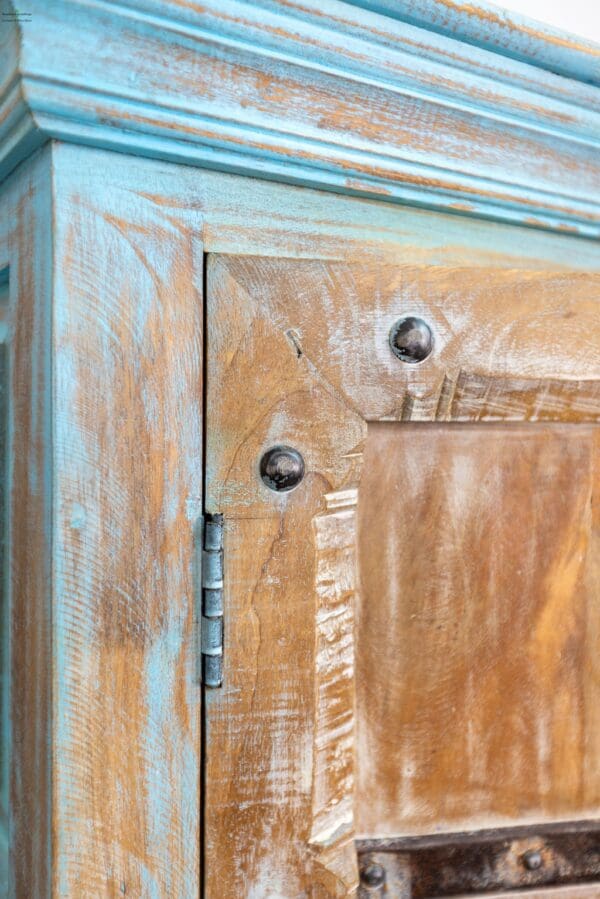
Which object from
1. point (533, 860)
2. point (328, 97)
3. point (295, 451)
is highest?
point (328, 97)

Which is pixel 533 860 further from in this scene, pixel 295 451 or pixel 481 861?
pixel 295 451

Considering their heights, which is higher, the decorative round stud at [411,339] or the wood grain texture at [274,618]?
the decorative round stud at [411,339]

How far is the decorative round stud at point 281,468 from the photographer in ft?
1.21

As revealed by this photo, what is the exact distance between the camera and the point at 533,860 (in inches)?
17.2

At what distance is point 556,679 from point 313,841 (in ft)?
0.61

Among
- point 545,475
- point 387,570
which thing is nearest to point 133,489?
point 387,570

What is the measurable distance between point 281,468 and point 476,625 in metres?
0.16

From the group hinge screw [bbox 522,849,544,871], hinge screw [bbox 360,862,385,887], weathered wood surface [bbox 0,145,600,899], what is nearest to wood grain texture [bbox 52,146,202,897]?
weathered wood surface [bbox 0,145,600,899]

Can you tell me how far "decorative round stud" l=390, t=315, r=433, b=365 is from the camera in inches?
15.2

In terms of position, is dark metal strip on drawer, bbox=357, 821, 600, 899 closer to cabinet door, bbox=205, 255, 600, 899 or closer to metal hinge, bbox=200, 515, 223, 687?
cabinet door, bbox=205, 255, 600, 899

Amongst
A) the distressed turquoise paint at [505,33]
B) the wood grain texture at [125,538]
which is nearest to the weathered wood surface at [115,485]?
the wood grain texture at [125,538]

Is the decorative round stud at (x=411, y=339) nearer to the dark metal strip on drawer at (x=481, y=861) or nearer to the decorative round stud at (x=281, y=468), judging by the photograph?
the decorative round stud at (x=281, y=468)

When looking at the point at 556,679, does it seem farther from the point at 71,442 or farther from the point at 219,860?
the point at 71,442

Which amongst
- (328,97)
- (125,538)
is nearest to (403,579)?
(125,538)
